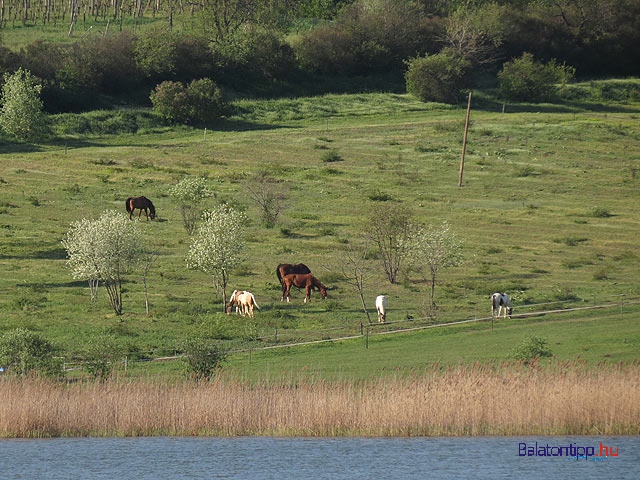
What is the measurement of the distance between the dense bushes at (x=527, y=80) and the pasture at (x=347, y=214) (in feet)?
11.1

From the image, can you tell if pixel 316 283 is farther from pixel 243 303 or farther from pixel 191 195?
pixel 191 195

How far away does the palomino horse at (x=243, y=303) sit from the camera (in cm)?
5119

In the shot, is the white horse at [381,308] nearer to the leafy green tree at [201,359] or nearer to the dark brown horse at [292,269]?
the dark brown horse at [292,269]

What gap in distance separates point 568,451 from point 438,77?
11233cm

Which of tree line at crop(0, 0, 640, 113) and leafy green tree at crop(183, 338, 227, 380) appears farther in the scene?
tree line at crop(0, 0, 640, 113)

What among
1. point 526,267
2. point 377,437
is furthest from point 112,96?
point 377,437

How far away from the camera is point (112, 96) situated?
126812mm

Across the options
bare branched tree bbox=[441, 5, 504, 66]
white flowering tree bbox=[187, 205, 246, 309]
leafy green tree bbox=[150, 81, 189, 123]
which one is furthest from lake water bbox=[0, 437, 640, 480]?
bare branched tree bbox=[441, 5, 504, 66]

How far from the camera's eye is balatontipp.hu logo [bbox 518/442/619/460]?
27.8 m

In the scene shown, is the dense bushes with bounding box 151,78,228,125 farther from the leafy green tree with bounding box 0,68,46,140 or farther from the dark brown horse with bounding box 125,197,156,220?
the dark brown horse with bounding box 125,197,156,220

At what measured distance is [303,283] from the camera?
56.2m

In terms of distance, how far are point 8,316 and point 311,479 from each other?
2727cm

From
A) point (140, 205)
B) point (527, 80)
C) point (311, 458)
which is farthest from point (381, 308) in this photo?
point (527, 80)

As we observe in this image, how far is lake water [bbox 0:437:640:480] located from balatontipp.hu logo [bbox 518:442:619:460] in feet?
0.13
